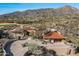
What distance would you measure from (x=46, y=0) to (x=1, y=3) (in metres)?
0.35

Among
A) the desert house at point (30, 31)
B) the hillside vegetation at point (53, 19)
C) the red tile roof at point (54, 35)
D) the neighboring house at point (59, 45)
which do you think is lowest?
the neighboring house at point (59, 45)

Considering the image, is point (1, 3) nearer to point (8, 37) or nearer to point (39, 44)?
point (8, 37)

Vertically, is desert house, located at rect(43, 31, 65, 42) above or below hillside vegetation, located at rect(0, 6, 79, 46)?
below

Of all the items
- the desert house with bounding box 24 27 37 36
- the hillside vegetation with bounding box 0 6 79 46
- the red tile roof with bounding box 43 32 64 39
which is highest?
→ the hillside vegetation with bounding box 0 6 79 46

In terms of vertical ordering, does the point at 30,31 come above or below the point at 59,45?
above

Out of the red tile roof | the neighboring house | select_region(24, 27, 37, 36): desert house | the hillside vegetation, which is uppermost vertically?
the hillside vegetation

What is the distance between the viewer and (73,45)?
1.76 m

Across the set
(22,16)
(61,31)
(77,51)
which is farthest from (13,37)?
(77,51)

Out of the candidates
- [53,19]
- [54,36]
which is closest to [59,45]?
[54,36]

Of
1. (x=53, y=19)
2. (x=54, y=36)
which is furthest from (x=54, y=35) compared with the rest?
(x=53, y=19)

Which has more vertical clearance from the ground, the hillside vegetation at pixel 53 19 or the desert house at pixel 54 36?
the hillside vegetation at pixel 53 19

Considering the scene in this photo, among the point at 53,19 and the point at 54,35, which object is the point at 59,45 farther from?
the point at 53,19

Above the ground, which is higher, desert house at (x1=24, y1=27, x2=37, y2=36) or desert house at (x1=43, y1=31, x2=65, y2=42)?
desert house at (x1=24, y1=27, x2=37, y2=36)

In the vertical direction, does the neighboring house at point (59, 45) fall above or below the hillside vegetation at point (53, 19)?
below
